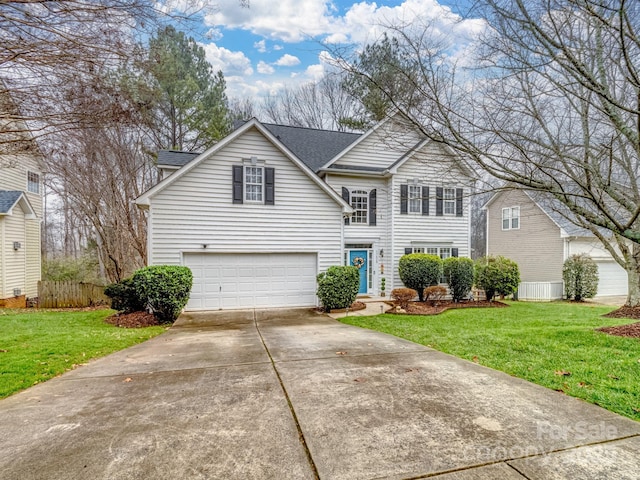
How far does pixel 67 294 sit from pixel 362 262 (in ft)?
40.0

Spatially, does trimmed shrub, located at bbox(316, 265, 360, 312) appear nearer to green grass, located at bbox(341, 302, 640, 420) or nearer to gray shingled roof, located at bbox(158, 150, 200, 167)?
green grass, located at bbox(341, 302, 640, 420)

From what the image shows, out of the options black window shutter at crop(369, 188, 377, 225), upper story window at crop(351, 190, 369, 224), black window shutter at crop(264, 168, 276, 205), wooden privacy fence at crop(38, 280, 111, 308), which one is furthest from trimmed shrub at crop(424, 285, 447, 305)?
wooden privacy fence at crop(38, 280, 111, 308)

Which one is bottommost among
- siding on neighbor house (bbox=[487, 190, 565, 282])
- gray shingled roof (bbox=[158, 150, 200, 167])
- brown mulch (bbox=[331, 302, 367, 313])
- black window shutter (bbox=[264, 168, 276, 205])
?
brown mulch (bbox=[331, 302, 367, 313])

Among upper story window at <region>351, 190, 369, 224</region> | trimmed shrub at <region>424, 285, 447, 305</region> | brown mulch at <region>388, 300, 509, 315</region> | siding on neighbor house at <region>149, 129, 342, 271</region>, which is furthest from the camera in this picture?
upper story window at <region>351, 190, 369, 224</region>

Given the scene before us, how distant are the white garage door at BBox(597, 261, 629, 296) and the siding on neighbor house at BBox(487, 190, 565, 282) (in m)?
2.20

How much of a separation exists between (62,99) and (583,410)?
7.82 m

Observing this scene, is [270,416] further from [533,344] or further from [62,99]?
[62,99]

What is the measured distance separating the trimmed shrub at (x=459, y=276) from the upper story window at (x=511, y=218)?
869cm

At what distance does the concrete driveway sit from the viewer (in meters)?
2.58

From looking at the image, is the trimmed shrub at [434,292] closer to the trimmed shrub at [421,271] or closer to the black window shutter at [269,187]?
the trimmed shrub at [421,271]

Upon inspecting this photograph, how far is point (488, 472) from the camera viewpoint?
2.48 metres

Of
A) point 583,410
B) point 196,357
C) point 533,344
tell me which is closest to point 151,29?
point 196,357

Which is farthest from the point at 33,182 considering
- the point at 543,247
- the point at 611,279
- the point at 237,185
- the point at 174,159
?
the point at 611,279

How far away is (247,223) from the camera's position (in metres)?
11.1
